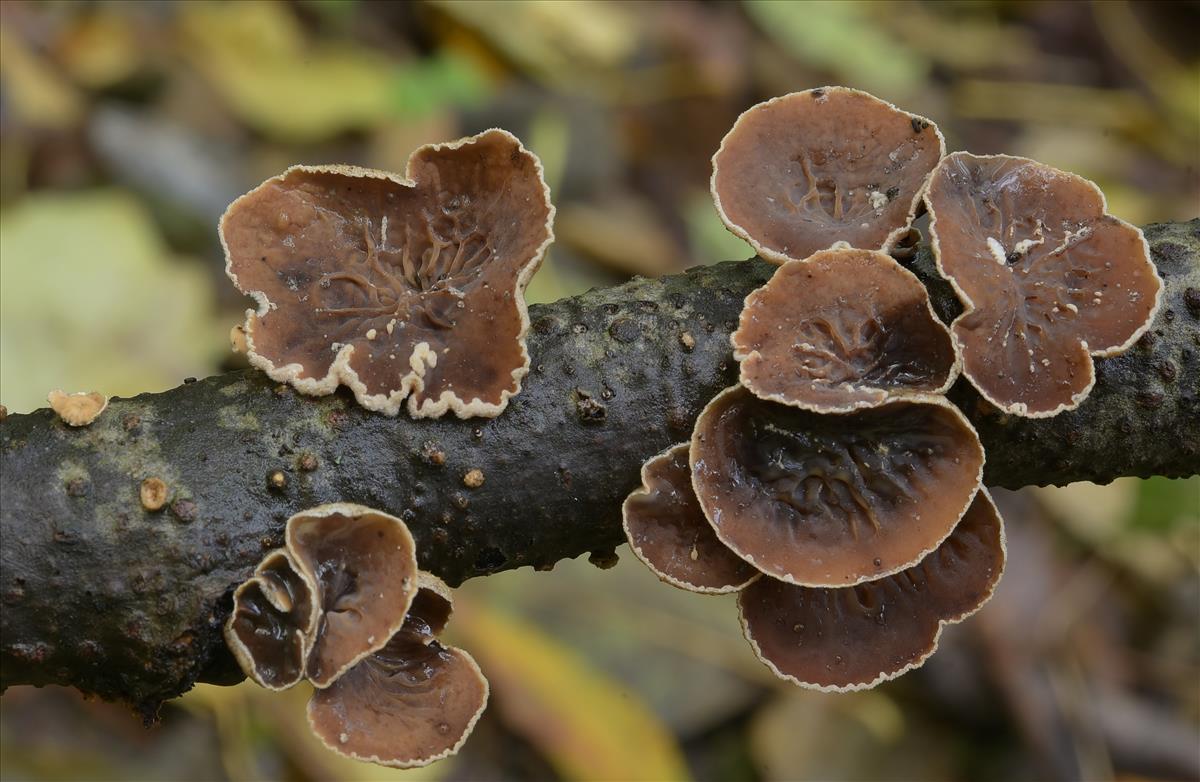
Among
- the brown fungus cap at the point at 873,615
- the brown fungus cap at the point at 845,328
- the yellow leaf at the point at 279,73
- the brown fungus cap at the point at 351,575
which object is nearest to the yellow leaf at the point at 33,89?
the yellow leaf at the point at 279,73

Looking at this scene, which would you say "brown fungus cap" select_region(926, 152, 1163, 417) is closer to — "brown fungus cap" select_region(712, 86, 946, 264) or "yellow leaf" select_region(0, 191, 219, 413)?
"brown fungus cap" select_region(712, 86, 946, 264)

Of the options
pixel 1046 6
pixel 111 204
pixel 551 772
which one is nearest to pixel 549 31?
pixel 111 204

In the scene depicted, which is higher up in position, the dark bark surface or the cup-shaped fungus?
the dark bark surface

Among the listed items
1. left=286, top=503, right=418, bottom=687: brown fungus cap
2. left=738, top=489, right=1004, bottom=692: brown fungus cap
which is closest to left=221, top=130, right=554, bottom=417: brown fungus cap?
left=286, top=503, right=418, bottom=687: brown fungus cap

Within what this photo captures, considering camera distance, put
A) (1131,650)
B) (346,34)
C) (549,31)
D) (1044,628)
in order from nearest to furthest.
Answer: (1044,628) < (1131,650) < (346,34) < (549,31)

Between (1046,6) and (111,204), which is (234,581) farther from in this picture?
(1046,6)

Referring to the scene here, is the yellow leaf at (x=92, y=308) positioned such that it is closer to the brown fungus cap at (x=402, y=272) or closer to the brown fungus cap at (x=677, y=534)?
the brown fungus cap at (x=402, y=272)

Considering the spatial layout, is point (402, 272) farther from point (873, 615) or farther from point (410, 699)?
point (873, 615)
